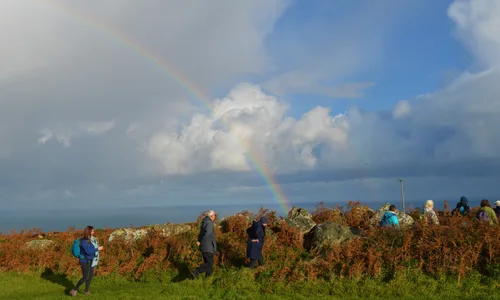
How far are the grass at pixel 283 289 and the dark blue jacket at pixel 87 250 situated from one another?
129 cm

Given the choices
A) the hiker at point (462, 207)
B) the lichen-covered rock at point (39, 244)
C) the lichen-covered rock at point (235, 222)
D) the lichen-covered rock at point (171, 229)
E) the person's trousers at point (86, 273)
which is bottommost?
the person's trousers at point (86, 273)

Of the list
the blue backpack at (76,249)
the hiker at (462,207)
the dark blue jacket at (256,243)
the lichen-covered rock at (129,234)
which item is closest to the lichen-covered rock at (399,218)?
the hiker at (462,207)

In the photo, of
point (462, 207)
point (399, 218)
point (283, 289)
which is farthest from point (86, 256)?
point (462, 207)

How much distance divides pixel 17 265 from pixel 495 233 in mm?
19775

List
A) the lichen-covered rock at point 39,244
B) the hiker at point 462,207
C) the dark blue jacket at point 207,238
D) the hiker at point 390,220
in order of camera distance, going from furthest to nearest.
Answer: the lichen-covered rock at point 39,244
the hiker at point 462,207
the hiker at point 390,220
the dark blue jacket at point 207,238

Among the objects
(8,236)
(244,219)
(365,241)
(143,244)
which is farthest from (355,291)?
(8,236)

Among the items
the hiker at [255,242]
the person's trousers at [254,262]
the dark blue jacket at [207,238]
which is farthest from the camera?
the person's trousers at [254,262]

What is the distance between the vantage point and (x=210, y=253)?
50.8 ft

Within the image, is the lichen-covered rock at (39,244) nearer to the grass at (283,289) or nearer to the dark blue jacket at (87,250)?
the grass at (283,289)

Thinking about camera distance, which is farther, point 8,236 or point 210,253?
point 8,236

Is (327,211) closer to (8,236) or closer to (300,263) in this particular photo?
(300,263)

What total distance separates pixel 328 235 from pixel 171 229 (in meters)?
8.47

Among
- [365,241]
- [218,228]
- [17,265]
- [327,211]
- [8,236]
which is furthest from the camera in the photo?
[8,236]

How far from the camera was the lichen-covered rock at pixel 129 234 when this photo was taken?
2136cm
